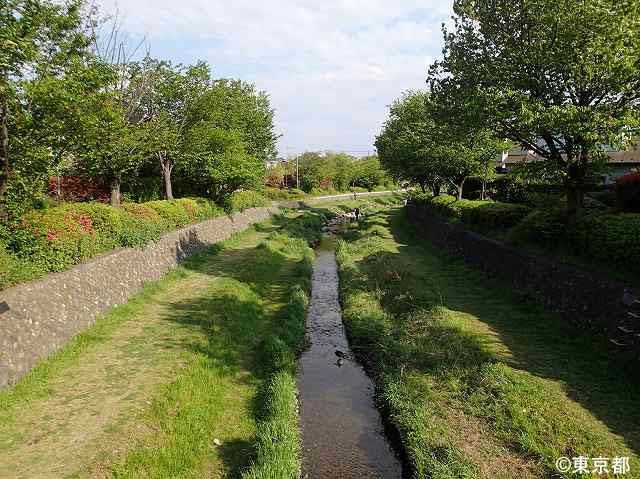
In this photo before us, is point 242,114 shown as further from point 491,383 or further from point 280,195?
point 491,383

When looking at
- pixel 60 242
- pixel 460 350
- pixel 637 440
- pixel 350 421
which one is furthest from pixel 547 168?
pixel 60 242

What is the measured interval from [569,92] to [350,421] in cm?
1359

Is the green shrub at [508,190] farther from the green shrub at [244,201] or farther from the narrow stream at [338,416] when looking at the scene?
the green shrub at [244,201]

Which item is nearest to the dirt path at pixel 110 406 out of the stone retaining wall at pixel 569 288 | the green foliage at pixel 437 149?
the stone retaining wall at pixel 569 288

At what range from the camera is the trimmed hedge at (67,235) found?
12320 mm

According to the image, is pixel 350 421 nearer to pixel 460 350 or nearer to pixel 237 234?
pixel 460 350

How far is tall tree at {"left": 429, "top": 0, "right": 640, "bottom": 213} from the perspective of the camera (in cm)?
1290

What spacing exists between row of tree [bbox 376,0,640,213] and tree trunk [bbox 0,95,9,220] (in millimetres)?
15345

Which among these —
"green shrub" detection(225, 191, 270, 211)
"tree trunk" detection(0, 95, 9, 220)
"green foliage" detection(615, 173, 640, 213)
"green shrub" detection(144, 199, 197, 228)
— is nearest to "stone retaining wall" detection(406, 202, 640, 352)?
"green foliage" detection(615, 173, 640, 213)

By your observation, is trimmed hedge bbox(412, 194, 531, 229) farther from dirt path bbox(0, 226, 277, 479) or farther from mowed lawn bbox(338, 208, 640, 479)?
dirt path bbox(0, 226, 277, 479)

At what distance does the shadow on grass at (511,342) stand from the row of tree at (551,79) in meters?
5.23

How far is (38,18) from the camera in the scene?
42.5 feet

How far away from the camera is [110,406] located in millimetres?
9680

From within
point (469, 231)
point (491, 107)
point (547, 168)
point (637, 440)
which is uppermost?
point (491, 107)
